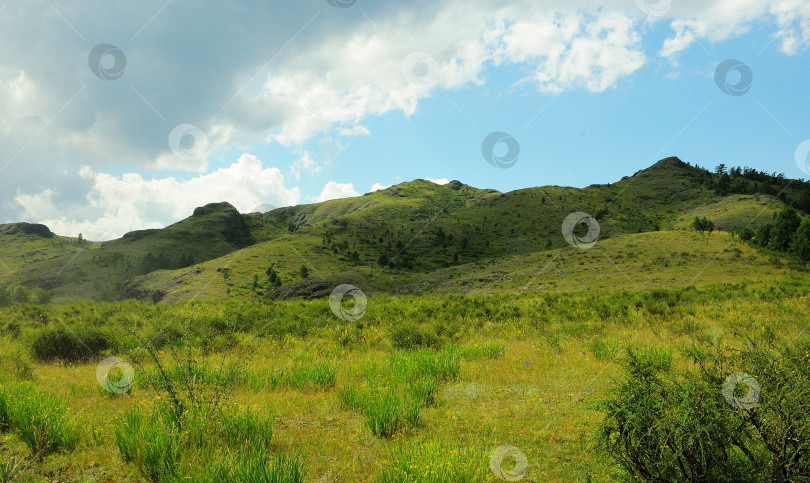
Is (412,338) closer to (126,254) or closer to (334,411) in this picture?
(334,411)

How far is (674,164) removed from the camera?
15425cm

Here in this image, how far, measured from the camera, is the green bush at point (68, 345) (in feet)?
40.7

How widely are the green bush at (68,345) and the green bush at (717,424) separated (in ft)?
50.3

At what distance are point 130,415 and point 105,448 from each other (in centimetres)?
41

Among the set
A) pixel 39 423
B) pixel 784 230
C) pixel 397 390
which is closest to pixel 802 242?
pixel 784 230

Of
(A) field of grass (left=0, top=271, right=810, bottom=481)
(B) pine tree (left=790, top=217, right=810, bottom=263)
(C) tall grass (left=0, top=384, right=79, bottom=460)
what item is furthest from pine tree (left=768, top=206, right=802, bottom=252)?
(C) tall grass (left=0, top=384, right=79, bottom=460)

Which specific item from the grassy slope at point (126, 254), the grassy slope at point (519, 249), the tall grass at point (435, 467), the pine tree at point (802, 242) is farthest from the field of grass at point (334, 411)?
the grassy slope at point (126, 254)

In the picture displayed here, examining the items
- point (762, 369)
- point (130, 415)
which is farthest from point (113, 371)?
point (762, 369)

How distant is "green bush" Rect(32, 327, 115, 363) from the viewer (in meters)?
12.4

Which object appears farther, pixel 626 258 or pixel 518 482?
pixel 626 258

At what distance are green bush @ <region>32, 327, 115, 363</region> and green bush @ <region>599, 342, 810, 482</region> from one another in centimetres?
1533

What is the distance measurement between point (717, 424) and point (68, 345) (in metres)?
16.8

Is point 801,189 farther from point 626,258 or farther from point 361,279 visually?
point 361,279

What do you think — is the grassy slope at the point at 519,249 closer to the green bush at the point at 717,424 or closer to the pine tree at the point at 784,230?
the pine tree at the point at 784,230
